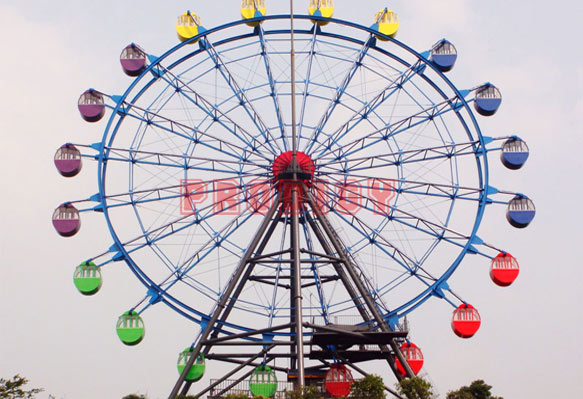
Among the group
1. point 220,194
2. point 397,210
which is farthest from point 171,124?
point 397,210

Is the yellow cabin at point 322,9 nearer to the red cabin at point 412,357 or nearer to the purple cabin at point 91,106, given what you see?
the purple cabin at point 91,106

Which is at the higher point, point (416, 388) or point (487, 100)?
point (487, 100)

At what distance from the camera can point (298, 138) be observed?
32.5 metres

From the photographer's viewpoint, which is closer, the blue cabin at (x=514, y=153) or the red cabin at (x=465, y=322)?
the red cabin at (x=465, y=322)

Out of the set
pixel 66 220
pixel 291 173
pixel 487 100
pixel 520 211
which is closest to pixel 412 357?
pixel 520 211

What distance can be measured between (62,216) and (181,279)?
5387 millimetres

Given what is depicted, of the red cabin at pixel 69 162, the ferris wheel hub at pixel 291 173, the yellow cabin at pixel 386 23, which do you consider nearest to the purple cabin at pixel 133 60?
the red cabin at pixel 69 162

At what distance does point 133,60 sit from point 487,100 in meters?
A: 14.9

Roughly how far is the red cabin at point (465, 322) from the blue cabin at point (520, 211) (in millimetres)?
4270

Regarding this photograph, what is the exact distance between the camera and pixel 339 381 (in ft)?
A: 94.7

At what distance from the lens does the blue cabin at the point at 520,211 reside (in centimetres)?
3148

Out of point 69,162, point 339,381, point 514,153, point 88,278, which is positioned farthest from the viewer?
point 514,153

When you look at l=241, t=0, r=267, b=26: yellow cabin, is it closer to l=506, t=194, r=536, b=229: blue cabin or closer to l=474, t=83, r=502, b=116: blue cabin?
l=474, t=83, r=502, b=116: blue cabin

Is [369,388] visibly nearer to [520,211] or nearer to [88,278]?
[520,211]
